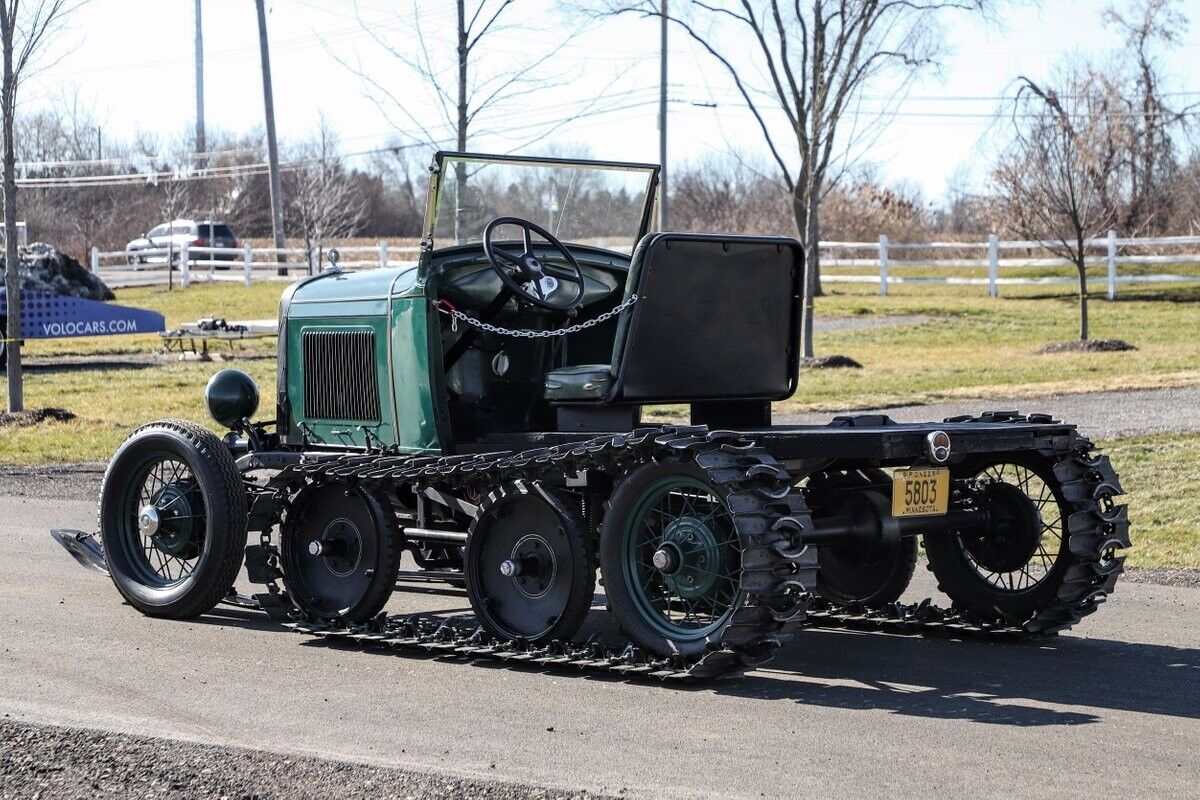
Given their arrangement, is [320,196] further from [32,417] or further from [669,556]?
[669,556]

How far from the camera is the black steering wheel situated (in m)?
7.84

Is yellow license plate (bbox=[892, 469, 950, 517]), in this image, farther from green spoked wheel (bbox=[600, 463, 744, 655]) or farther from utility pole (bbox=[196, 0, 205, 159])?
utility pole (bbox=[196, 0, 205, 159])

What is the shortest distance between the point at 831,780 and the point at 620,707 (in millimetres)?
1241

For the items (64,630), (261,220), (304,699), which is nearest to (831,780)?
(304,699)

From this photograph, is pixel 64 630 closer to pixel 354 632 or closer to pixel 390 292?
pixel 354 632

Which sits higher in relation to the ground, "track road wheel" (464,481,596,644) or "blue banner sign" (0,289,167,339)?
"blue banner sign" (0,289,167,339)

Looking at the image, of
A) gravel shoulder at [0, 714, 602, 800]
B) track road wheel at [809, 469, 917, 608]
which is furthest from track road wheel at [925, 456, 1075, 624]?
gravel shoulder at [0, 714, 602, 800]

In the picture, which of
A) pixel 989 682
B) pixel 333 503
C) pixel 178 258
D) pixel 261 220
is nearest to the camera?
pixel 989 682

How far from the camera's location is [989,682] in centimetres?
638

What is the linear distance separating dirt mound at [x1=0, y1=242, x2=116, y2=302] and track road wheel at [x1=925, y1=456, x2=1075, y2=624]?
23.8 metres

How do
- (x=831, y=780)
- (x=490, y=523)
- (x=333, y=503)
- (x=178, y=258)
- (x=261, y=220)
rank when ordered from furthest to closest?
(x=261, y=220) < (x=178, y=258) < (x=333, y=503) < (x=490, y=523) < (x=831, y=780)

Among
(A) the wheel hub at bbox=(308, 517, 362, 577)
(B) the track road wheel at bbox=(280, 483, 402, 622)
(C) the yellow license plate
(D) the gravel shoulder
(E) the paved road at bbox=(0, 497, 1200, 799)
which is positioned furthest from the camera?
(A) the wheel hub at bbox=(308, 517, 362, 577)

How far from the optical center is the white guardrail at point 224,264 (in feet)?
132

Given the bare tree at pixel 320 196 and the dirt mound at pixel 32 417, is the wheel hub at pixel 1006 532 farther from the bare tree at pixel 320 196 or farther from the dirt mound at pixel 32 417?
the bare tree at pixel 320 196
